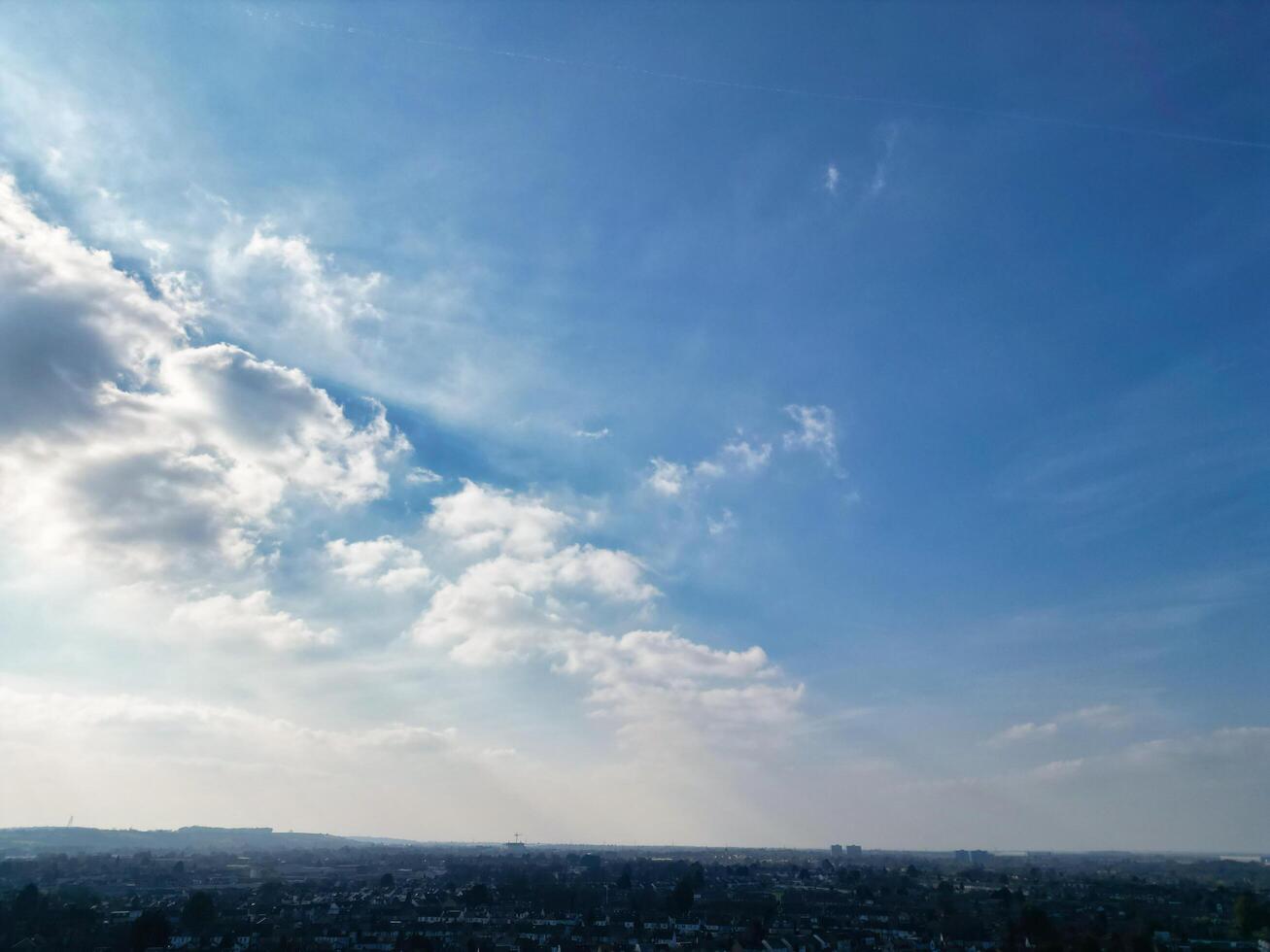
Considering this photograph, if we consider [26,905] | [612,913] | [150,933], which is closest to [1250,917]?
[612,913]

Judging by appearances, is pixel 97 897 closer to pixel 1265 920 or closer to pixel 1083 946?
pixel 1083 946

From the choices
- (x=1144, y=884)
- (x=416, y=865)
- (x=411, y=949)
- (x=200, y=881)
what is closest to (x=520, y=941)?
(x=411, y=949)

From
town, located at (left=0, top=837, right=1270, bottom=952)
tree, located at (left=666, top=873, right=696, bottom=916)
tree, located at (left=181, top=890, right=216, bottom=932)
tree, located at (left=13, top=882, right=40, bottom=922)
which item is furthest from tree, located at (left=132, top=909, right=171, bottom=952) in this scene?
tree, located at (left=666, top=873, right=696, bottom=916)

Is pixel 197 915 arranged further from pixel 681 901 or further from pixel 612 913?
pixel 681 901

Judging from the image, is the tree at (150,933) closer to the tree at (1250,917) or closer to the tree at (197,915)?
the tree at (197,915)

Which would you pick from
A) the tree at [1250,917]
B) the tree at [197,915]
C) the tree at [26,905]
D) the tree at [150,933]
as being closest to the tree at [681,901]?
the tree at [197,915]

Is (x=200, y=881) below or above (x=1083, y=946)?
below

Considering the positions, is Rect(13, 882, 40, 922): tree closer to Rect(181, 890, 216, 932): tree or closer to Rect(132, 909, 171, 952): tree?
Rect(181, 890, 216, 932): tree
